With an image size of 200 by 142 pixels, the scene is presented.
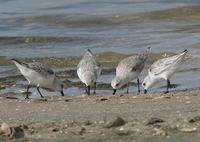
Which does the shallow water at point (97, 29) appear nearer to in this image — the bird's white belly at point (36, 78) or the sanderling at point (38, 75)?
the sanderling at point (38, 75)

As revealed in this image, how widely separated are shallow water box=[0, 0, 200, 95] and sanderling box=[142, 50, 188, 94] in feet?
3.02

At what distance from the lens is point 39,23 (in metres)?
23.1

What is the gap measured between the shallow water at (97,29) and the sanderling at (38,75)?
1003 millimetres

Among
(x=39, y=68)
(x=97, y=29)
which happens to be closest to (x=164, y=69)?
(x=39, y=68)

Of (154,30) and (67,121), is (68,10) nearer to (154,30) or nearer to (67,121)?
(154,30)

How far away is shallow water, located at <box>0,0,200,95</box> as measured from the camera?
1719 centimetres

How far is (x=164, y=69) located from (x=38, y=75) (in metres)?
1.93

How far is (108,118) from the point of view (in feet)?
26.5

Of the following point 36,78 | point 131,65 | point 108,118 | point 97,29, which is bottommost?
point 108,118

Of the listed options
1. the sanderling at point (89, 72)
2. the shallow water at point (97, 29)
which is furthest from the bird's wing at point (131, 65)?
the shallow water at point (97, 29)

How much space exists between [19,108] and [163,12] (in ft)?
47.7

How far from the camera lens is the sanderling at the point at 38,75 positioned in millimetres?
10914

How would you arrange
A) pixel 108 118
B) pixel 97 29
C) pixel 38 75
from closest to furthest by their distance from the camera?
pixel 108 118, pixel 38 75, pixel 97 29

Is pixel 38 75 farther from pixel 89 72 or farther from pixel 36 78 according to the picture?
pixel 89 72
